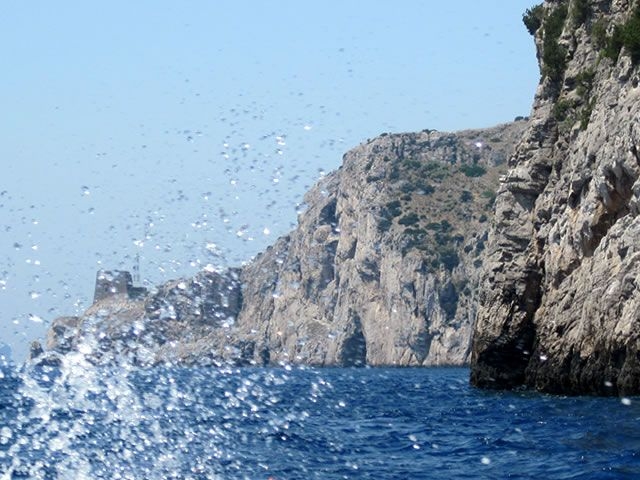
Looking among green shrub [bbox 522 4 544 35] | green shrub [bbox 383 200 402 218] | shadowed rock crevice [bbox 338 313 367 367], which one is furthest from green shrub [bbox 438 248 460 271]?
green shrub [bbox 522 4 544 35]

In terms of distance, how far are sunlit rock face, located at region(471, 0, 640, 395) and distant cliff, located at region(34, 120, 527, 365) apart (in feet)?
197

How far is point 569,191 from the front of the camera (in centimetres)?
4269

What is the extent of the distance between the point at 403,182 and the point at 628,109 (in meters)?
102

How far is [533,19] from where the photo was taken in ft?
182

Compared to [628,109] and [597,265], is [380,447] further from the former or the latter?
[628,109]

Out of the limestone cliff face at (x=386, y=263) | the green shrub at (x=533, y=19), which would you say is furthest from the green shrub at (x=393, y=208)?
the green shrub at (x=533, y=19)

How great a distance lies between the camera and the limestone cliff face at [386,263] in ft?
409

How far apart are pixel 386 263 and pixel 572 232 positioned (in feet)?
295

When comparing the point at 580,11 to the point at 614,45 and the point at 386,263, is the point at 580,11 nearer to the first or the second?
the point at 614,45

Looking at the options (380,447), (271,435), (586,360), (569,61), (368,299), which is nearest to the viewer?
(380,447)

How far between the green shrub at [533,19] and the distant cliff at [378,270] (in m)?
54.4

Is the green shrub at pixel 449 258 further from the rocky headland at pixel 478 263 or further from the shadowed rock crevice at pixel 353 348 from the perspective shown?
the shadowed rock crevice at pixel 353 348

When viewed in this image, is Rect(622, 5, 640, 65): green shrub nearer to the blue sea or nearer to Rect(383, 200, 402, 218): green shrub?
the blue sea

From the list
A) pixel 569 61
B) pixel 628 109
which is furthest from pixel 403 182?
pixel 628 109
